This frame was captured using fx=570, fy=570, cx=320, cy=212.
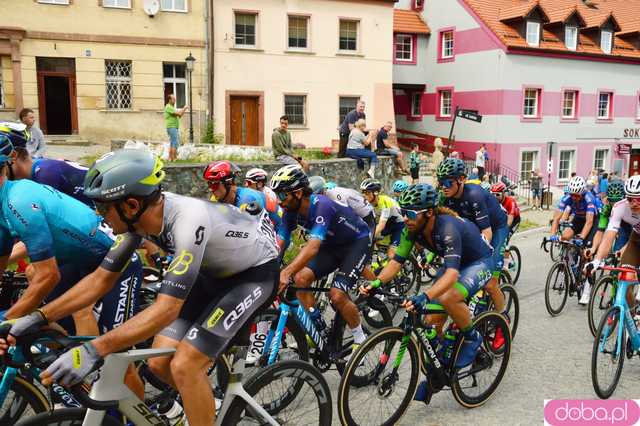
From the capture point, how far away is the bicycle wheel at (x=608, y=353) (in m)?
5.05

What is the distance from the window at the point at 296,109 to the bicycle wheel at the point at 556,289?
1882 cm

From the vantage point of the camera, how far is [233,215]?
340 cm

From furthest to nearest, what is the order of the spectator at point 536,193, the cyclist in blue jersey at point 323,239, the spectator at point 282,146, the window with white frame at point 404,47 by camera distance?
the window with white frame at point 404,47
the spectator at point 536,193
the spectator at point 282,146
the cyclist in blue jersey at point 323,239

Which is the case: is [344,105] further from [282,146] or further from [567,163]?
[567,163]

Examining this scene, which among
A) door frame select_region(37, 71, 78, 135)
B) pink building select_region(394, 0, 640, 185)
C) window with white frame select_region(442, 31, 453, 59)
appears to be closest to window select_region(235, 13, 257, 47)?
door frame select_region(37, 71, 78, 135)

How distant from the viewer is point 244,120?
978 inches

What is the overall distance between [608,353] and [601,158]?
31862mm

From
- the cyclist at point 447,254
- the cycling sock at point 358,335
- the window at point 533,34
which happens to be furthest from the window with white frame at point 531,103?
the cycling sock at point 358,335

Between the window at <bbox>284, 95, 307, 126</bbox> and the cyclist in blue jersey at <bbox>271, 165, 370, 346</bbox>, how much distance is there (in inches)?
795

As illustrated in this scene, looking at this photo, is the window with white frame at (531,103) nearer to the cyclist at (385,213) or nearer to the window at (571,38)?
the window at (571,38)

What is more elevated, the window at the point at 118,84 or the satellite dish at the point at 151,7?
the satellite dish at the point at 151,7

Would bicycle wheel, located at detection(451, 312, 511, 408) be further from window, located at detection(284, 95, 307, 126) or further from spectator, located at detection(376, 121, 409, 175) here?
window, located at detection(284, 95, 307, 126)

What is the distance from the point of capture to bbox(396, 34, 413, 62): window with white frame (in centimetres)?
3216

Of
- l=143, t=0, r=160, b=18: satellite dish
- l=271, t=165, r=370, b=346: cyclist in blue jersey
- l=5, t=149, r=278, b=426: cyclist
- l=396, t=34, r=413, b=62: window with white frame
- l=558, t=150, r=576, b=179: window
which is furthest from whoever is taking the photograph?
l=396, t=34, r=413, b=62: window with white frame
